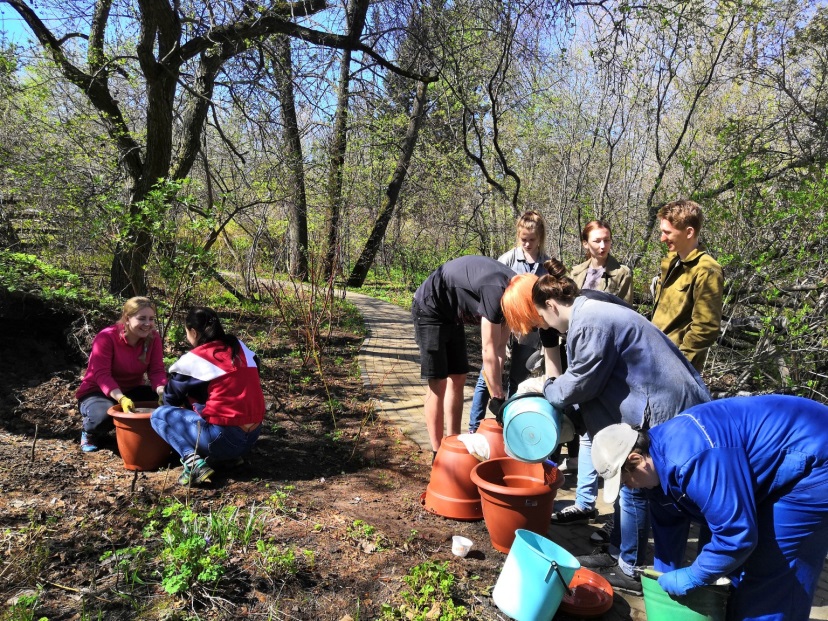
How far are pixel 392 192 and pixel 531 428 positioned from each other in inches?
444

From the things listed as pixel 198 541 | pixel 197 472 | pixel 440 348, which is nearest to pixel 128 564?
pixel 198 541

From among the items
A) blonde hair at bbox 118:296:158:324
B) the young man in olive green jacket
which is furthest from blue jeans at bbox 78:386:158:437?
the young man in olive green jacket

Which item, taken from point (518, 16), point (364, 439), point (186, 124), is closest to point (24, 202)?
point (186, 124)

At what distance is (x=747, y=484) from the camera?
179cm

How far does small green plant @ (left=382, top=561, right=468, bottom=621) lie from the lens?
2.36 meters

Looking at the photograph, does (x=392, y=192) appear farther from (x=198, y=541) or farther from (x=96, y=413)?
(x=198, y=541)

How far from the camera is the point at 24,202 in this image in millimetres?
7203

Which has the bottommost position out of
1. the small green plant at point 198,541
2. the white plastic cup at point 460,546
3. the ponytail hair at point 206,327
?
the white plastic cup at point 460,546

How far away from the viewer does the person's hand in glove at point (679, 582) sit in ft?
6.29

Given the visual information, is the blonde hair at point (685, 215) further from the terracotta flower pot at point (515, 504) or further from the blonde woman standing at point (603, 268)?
the terracotta flower pot at point (515, 504)

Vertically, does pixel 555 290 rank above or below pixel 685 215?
below

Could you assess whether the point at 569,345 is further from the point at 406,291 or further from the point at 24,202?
the point at 406,291

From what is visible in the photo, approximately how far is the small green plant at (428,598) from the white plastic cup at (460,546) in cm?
27

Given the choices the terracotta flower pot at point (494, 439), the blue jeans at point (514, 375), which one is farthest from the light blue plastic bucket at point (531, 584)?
the blue jeans at point (514, 375)
